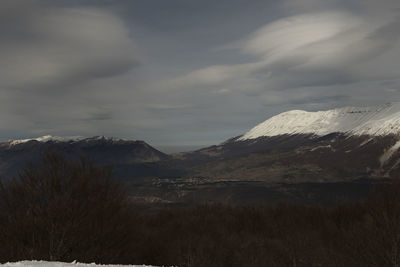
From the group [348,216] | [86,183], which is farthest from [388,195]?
[348,216]

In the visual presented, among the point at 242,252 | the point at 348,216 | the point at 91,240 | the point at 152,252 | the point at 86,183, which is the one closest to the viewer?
the point at 91,240

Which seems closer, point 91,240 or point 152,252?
point 91,240

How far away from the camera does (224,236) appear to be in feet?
287

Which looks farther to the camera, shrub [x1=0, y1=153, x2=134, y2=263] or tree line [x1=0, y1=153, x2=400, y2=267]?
shrub [x1=0, y1=153, x2=134, y2=263]

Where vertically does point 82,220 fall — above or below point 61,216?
below

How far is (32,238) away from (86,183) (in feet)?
30.5

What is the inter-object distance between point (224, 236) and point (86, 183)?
2134 inches

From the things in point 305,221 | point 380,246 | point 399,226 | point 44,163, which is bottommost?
point 305,221

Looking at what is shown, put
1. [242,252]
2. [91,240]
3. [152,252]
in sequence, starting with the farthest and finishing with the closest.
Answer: [152,252] < [242,252] < [91,240]

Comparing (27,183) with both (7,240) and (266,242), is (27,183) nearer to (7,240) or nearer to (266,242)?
(7,240)

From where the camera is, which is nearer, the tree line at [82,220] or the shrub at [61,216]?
the tree line at [82,220]

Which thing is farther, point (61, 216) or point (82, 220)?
point (82, 220)

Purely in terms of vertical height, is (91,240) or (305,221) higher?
(91,240)

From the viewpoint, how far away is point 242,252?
6600 centimetres
